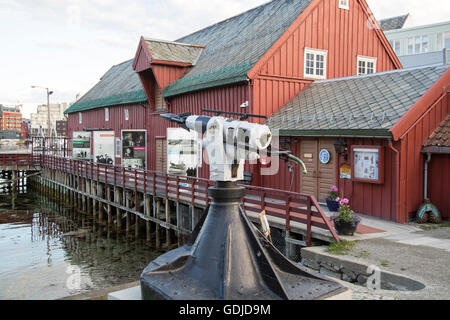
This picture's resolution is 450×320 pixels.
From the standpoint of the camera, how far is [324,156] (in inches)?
538

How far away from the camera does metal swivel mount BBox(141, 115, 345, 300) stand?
160 inches

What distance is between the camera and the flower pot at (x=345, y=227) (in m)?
9.31

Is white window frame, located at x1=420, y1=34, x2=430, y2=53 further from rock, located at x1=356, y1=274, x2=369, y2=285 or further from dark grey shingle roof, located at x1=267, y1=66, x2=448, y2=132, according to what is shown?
rock, located at x1=356, y1=274, x2=369, y2=285

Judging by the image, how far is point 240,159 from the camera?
454 centimetres

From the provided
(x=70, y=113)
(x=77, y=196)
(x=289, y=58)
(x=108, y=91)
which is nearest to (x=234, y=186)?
(x=289, y=58)

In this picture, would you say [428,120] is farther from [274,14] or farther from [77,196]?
[77,196]

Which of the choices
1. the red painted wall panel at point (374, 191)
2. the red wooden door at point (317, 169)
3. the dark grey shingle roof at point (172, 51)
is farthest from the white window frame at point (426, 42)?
the red painted wall panel at point (374, 191)

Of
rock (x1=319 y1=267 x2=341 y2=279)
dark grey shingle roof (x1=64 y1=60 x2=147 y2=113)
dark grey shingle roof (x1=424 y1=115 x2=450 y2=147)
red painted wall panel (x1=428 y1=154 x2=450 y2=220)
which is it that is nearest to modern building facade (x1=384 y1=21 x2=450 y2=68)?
dark grey shingle roof (x1=64 y1=60 x2=147 y2=113)

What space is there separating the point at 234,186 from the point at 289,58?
536 inches

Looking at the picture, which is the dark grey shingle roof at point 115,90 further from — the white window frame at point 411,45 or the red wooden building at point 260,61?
the white window frame at point 411,45

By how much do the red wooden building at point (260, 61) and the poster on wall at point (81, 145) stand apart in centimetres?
321

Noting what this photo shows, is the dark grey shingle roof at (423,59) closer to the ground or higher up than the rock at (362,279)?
higher up

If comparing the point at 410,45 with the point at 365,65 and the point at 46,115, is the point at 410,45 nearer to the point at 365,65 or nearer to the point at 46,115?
the point at 365,65

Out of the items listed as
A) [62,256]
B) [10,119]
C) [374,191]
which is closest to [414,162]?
[374,191]
